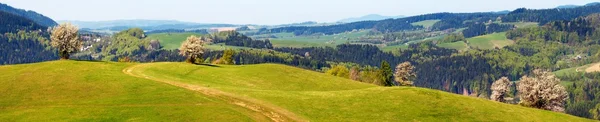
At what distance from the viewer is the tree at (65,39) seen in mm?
122331

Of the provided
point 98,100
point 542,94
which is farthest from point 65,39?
point 542,94

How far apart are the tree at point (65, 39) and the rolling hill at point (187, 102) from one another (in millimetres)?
14283

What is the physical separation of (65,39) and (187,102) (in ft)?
207

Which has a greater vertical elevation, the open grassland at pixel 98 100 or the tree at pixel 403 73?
the open grassland at pixel 98 100

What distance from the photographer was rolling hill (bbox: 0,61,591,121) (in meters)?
67.7

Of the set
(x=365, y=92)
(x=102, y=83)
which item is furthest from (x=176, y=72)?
(x=365, y=92)

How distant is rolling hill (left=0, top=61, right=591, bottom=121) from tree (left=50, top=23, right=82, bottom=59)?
46.9ft

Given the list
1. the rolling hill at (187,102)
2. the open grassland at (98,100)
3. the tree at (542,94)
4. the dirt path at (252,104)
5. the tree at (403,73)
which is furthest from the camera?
the tree at (403,73)

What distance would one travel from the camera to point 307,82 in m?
121

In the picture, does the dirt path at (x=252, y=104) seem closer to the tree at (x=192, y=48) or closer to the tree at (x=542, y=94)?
the tree at (x=192, y=48)

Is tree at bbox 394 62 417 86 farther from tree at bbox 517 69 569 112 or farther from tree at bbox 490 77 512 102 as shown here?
tree at bbox 517 69 569 112

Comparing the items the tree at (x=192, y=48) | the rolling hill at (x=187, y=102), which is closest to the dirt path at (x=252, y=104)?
the rolling hill at (x=187, y=102)

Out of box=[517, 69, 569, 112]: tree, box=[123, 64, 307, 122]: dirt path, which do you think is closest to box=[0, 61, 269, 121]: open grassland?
box=[123, 64, 307, 122]: dirt path

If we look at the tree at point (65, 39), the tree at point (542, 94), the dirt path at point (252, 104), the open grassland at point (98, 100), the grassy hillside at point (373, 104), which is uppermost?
the tree at point (65, 39)
